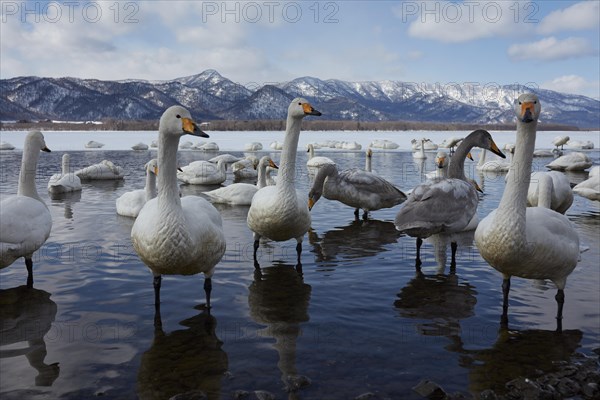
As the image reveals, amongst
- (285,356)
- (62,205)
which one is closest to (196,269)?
(285,356)

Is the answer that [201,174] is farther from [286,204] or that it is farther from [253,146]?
[253,146]

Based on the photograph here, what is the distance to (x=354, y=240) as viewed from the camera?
10.3 meters

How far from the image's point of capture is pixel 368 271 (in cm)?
796

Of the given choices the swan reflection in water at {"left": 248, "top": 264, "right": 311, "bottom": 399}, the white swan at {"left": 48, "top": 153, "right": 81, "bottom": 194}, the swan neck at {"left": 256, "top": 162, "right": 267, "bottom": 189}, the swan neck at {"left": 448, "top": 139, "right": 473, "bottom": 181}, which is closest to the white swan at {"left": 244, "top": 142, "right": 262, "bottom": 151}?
the white swan at {"left": 48, "top": 153, "right": 81, "bottom": 194}

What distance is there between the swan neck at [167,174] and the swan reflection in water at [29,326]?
1882mm

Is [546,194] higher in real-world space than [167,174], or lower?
lower

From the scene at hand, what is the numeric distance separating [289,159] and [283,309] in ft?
9.36

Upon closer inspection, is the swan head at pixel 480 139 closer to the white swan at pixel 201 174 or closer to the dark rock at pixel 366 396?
the dark rock at pixel 366 396

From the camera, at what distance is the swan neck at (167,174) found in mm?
5418

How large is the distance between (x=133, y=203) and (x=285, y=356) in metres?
8.01

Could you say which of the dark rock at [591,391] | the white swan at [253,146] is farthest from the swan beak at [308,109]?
the white swan at [253,146]

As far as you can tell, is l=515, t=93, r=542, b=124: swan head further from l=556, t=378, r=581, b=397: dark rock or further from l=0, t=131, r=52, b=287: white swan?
l=0, t=131, r=52, b=287: white swan

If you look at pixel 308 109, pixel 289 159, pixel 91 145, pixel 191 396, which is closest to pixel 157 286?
pixel 191 396

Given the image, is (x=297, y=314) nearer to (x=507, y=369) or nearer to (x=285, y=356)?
(x=285, y=356)
